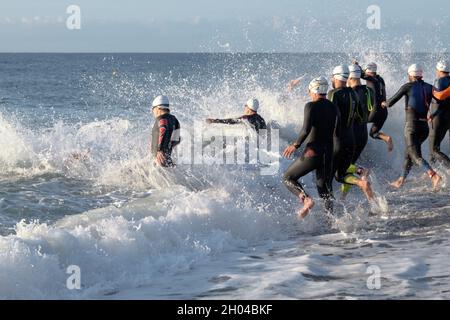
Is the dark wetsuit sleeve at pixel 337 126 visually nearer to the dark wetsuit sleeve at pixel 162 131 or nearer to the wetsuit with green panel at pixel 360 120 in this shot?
the wetsuit with green panel at pixel 360 120

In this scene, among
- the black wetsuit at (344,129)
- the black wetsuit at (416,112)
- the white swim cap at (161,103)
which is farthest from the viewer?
the black wetsuit at (416,112)

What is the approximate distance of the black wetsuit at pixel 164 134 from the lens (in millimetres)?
10352

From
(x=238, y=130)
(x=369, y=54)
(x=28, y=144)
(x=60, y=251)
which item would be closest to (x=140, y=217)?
(x=60, y=251)

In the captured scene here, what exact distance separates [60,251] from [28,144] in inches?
342

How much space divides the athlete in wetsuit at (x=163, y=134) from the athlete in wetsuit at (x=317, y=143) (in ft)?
6.34

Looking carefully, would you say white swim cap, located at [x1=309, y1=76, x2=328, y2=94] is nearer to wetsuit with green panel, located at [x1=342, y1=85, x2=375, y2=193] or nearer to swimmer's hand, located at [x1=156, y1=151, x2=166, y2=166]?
wetsuit with green panel, located at [x1=342, y1=85, x2=375, y2=193]

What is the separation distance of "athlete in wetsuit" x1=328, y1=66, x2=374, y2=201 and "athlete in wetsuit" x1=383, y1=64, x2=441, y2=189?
1.84 m

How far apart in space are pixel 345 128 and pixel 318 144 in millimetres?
1086

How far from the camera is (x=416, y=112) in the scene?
11984 millimetres

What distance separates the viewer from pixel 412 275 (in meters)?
7.26

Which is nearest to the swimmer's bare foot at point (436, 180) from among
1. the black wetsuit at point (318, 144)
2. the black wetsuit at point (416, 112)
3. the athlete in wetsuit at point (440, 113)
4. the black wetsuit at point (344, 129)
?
the black wetsuit at point (416, 112)

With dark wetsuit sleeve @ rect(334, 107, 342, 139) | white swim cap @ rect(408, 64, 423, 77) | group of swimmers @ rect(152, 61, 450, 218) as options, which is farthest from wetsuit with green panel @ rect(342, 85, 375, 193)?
white swim cap @ rect(408, 64, 423, 77)

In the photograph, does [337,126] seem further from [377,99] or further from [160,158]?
[377,99]
